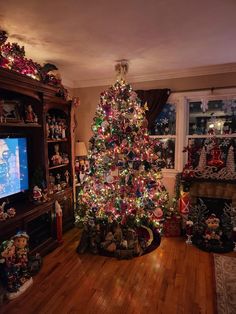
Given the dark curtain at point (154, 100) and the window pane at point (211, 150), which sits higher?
the dark curtain at point (154, 100)

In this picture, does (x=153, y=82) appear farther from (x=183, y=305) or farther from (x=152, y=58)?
(x=183, y=305)

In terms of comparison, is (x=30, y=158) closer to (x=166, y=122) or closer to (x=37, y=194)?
(x=37, y=194)

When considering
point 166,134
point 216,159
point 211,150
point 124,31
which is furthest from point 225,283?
point 124,31

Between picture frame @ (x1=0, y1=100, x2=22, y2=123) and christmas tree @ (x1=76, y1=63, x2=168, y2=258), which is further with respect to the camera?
christmas tree @ (x1=76, y1=63, x2=168, y2=258)

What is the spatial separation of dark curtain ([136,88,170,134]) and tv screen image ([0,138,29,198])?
2033 millimetres

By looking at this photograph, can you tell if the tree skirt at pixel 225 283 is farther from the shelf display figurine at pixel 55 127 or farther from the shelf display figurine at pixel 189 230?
the shelf display figurine at pixel 55 127

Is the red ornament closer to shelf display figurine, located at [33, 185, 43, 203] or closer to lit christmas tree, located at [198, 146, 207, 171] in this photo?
lit christmas tree, located at [198, 146, 207, 171]

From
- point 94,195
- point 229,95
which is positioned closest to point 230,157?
point 229,95

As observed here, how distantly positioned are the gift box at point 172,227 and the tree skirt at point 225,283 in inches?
26.4

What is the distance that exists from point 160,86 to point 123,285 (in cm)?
304

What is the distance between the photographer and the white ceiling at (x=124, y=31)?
1824 mm

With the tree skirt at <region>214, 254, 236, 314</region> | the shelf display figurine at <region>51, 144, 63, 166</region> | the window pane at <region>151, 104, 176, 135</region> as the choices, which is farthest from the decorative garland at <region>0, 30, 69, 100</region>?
the tree skirt at <region>214, 254, 236, 314</region>

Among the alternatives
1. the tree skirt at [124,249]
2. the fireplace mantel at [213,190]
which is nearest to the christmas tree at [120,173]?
the tree skirt at [124,249]

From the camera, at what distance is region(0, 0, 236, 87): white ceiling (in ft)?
5.98
